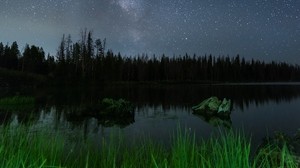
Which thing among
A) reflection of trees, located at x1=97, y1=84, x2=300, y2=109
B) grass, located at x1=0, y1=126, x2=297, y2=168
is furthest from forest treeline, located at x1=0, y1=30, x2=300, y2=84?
grass, located at x1=0, y1=126, x2=297, y2=168

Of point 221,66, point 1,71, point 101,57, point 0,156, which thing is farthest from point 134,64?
point 0,156

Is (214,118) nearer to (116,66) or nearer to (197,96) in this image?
(197,96)

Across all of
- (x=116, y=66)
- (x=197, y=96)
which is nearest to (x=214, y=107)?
(x=197, y=96)

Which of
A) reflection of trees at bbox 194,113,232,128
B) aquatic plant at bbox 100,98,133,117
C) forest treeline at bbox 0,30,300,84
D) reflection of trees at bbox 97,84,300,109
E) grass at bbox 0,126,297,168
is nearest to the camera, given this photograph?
grass at bbox 0,126,297,168

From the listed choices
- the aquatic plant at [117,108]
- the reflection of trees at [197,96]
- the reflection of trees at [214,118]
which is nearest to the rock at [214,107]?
the reflection of trees at [214,118]

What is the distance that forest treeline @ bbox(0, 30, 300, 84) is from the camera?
103 meters

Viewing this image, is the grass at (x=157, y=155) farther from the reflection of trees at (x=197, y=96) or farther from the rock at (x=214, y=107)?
the reflection of trees at (x=197, y=96)

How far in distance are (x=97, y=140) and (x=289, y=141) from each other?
26.9ft

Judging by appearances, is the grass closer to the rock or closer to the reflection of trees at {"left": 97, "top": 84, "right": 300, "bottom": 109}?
the rock

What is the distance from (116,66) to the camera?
12194 cm

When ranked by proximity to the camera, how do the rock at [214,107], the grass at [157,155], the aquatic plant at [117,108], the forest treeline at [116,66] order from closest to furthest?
1. the grass at [157,155]
2. the aquatic plant at [117,108]
3. the rock at [214,107]
4. the forest treeline at [116,66]

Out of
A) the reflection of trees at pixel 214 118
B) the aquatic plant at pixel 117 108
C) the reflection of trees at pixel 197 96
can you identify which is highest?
the reflection of trees at pixel 197 96

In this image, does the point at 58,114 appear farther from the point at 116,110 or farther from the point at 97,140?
the point at 97,140

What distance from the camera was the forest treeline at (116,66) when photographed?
339ft
